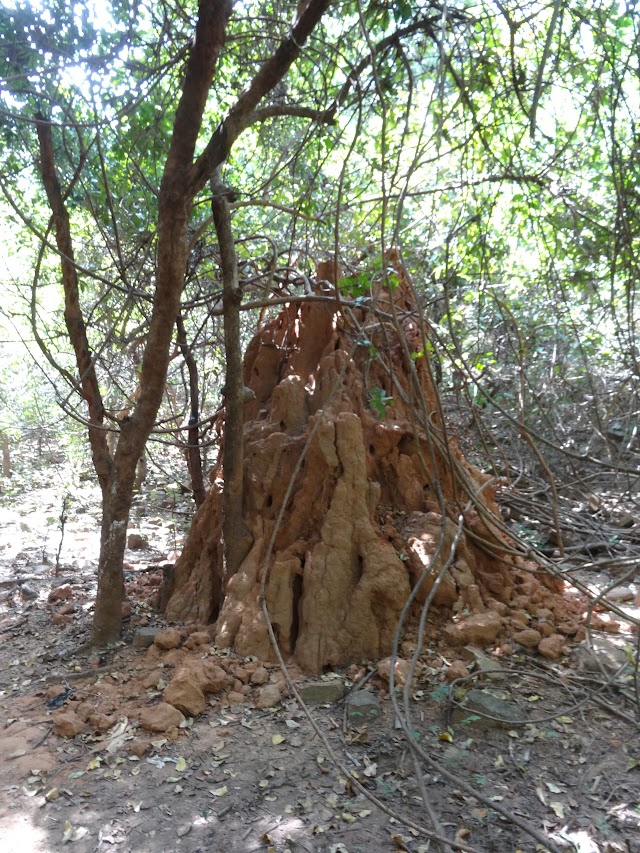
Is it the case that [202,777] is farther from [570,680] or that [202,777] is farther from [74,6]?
[74,6]

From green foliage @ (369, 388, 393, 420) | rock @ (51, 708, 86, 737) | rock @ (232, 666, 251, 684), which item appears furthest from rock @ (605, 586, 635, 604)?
rock @ (51, 708, 86, 737)

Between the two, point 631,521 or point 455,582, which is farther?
point 631,521

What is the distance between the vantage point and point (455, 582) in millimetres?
3664

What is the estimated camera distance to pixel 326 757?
2.94 m

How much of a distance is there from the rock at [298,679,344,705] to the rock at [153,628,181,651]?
33.4 inches

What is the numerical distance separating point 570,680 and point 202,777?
5.98 ft

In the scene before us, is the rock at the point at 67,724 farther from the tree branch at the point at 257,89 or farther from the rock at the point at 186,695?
the tree branch at the point at 257,89

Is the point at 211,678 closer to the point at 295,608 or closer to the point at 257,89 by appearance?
the point at 295,608

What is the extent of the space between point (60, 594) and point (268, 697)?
2360 mm

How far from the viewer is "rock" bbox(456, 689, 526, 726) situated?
301 cm

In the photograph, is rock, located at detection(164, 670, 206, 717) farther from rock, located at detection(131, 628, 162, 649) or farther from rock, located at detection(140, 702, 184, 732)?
rock, located at detection(131, 628, 162, 649)

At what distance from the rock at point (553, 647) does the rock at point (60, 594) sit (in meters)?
3.43

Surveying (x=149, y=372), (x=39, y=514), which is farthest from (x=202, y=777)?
(x=39, y=514)

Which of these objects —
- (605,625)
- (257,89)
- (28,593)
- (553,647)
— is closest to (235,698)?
(553,647)
